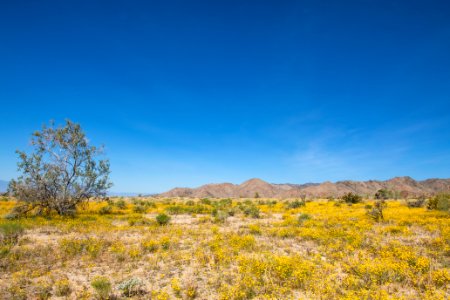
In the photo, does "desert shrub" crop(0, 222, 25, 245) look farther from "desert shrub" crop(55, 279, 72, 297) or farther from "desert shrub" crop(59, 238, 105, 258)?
"desert shrub" crop(55, 279, 72, 297)

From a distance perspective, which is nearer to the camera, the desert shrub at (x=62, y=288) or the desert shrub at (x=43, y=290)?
the desert shrub at (x=43, y=290)

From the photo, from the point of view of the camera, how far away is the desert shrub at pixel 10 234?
9820 mm

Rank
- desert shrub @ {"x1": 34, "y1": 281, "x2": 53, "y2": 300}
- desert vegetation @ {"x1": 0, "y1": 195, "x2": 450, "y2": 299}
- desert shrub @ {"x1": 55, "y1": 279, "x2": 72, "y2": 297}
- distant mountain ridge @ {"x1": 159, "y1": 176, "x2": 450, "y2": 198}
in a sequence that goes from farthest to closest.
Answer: distant mountain ridge @ {"x1": 159, "y1": 176, "x2": 450, "y2": 198}
desert vegetation @ {"x1": 0, "y1": 195, "x2": 450, "y2": 299}
desert shrub @ {"x1": 55, "y1": 279, "x2": 72, "y2": 297}
desert shrub @ {"x1": 34, "y1": 281, "x2": 53, "y2": 300}

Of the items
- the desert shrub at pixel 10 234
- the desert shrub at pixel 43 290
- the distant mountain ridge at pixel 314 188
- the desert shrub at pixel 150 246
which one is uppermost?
the distant mountain ridge at pixel 314 188

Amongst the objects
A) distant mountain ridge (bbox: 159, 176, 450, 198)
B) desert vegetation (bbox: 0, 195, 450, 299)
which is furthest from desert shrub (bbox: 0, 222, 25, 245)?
distant mountain ridge (bbox: 159, 176, 450, 198)

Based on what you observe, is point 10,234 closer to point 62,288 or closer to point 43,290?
point 43,290

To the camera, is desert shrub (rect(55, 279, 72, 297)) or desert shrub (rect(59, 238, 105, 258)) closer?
desert shrub (rect(55, 279, 72, 297))

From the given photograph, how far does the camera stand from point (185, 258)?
846 centimetres

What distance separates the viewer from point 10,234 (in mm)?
10477

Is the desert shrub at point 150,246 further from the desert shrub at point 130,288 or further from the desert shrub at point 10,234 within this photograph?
the desert shrub at point 10,234

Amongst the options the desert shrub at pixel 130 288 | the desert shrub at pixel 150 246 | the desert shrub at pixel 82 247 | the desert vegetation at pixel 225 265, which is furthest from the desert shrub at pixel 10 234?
the desert shrub at pixel 130 288

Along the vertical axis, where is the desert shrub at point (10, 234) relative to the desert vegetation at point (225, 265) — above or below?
above

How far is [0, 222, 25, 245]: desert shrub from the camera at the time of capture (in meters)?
9.82

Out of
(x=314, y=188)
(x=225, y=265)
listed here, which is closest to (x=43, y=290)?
(x=225, y=265)
